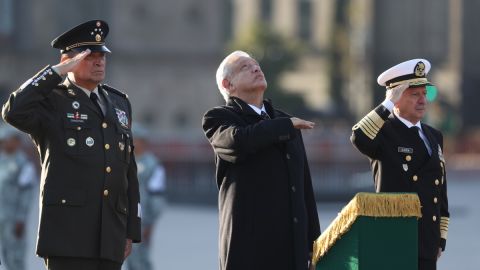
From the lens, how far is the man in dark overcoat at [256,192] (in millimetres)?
7574

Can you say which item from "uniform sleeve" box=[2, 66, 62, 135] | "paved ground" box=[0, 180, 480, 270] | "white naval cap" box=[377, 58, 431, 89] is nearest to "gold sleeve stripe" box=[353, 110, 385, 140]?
"white naval cap" box=[377, 58, 431, 89]

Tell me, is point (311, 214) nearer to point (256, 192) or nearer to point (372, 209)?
point (256, 192)

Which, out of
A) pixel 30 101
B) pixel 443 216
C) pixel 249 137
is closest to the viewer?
pixel 30 101

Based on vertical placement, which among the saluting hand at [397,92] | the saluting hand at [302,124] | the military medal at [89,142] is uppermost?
the saluting hand at [397,92]

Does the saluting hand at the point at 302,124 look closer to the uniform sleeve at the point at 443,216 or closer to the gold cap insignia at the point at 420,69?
the gold cap insignia at the point at 420,69

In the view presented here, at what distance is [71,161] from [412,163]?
1.93 metres

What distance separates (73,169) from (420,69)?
80.5 inches

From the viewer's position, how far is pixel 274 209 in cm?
761

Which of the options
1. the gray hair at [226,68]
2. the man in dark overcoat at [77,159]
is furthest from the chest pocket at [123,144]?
the gray hair at [226,68]

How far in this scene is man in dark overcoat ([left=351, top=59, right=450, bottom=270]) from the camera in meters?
8.26

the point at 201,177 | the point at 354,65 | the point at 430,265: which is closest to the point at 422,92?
the point at 430,265

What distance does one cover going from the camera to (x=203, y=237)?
67.6 feet

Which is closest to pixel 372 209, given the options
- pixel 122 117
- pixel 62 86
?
pixel 122 117

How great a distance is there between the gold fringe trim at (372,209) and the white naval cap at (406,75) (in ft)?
3.92
